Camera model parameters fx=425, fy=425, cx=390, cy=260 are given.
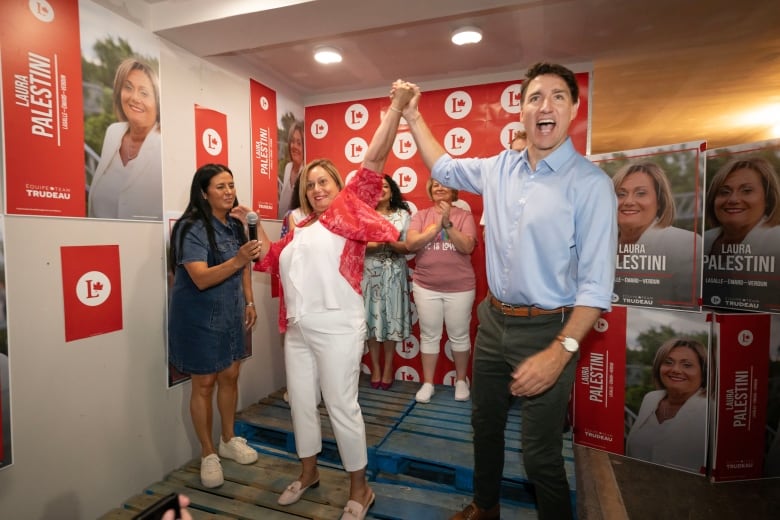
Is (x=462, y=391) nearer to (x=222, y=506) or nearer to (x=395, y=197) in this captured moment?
(x=395, y=197)

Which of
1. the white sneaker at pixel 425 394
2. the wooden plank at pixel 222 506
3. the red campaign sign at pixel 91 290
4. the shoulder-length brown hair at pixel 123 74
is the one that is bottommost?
the wooden plank at pixel 222 506

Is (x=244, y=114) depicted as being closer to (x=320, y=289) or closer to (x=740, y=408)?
(x=320, y=289)

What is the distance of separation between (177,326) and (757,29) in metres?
4.35

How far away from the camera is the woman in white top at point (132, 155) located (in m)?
2.32

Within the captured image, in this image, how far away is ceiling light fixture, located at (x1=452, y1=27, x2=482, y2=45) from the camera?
286cm

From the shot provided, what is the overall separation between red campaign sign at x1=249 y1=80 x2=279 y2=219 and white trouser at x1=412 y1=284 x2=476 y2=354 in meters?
1.48

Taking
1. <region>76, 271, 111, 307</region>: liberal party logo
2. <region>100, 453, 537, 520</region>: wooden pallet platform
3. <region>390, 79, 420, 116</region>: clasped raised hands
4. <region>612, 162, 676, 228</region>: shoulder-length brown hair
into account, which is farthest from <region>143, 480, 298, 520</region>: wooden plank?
<region>612, 162, 676, 228</region>: shoulder-length brown hair

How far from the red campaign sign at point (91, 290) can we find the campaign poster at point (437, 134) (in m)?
2.35

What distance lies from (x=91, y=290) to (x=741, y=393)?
3877mm

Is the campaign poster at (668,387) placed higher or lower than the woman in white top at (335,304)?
lower

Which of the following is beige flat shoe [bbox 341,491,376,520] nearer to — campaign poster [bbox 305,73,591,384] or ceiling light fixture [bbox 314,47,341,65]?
campaign poster [bbox 305,73,591,384]

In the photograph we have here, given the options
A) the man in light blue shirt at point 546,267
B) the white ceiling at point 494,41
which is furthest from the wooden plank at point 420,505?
the white ceiling at point 494,41

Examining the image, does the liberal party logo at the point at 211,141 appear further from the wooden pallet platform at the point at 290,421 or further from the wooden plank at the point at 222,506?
the wooden plank at the point at 222,506

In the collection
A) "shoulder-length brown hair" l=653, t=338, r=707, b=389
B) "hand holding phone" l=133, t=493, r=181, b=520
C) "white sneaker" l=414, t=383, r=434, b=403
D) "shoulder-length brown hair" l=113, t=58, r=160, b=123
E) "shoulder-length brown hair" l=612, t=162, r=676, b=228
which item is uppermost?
"shoulder-length brown hair" l=113, t=58, r=160, b=123
